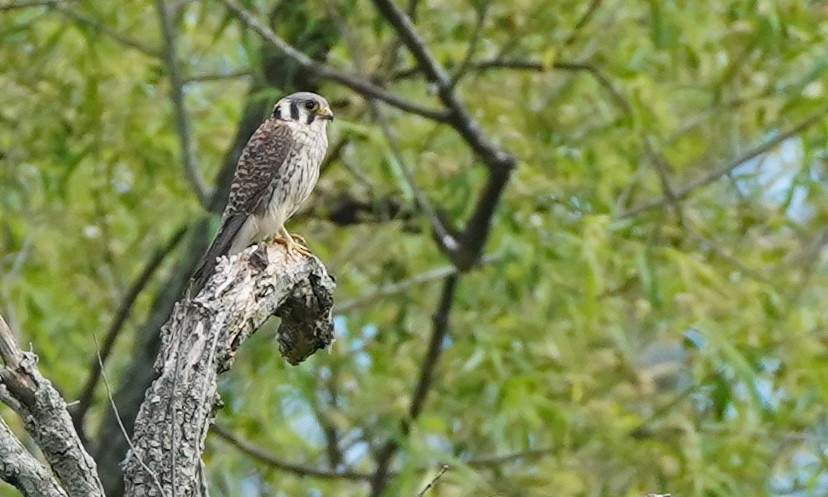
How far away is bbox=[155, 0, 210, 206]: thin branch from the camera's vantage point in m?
5.79

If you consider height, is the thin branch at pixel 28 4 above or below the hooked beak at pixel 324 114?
above

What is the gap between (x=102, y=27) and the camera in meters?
5.90

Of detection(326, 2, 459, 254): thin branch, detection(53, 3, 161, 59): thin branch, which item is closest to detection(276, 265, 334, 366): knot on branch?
detection(326, 2, 459, 254): thin branch

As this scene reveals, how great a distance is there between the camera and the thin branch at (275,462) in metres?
6.37

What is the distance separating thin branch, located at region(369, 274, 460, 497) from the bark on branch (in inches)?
111

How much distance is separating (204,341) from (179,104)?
10.5 ft

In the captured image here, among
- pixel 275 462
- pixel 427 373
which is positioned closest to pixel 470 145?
pixel 427 373

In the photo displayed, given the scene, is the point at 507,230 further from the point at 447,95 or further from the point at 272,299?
the point at 272,299

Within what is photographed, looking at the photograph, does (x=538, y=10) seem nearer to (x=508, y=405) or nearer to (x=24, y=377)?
(x=508, y=405)

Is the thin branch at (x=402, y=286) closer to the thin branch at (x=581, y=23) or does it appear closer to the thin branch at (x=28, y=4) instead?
the thin branch at (x=581, y=23)

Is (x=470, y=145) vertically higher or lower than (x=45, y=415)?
higher

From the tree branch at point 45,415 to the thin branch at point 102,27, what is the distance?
356 centimetres

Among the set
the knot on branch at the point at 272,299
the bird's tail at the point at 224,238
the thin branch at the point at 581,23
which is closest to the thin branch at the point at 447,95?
the thin branch at the point at 581,23

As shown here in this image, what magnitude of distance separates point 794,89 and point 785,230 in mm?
1644
